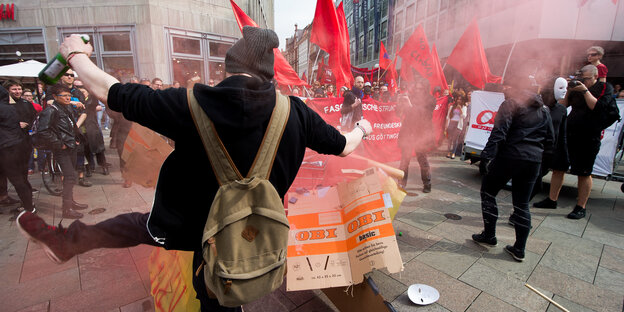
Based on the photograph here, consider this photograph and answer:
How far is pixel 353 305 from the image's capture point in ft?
6.19

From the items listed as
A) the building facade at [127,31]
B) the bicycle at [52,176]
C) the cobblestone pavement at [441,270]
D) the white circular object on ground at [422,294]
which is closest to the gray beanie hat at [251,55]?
the cobblestone pavement at [441,270]

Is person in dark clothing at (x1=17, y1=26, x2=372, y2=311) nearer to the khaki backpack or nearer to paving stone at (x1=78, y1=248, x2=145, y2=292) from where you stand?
the khaki backpack

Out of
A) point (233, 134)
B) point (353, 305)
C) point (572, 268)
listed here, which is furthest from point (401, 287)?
point (233, 134)

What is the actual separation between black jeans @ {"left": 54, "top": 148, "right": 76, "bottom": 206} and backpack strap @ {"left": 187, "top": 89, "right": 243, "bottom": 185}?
13.1 feet

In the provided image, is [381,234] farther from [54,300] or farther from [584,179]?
[584,179]

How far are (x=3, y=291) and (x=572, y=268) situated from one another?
17.0 ft

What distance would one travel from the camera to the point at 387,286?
2.44 m

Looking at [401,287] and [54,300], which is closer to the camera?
[54,300]

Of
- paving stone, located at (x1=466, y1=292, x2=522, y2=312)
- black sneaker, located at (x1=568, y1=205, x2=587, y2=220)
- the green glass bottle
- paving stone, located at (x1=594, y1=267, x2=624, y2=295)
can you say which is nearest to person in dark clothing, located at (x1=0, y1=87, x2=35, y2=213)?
the green glass bottle

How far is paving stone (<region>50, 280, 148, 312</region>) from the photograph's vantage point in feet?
6.98

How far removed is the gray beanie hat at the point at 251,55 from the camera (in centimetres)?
124

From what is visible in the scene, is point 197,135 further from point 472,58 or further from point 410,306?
point 472,58

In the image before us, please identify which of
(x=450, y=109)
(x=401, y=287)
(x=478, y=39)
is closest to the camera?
(x=401, y=287)

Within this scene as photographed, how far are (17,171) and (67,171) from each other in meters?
0.53
